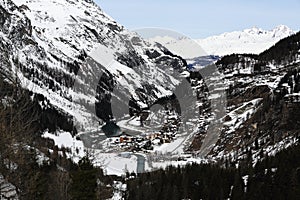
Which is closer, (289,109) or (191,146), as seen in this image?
(289,109)

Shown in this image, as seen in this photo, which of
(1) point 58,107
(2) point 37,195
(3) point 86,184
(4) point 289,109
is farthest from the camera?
(1) point 58,107

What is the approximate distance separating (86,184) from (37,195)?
973 cm

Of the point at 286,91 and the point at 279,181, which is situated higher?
the point at 286,91

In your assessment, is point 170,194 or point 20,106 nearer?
point 20,106

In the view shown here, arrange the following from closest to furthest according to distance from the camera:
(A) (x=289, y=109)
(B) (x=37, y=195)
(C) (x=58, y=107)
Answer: (B) (x=37, y=195)
(A) (x=289, y=109)
(C) (x=58, y=107)

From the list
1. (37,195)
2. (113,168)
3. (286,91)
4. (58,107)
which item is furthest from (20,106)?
(58,107)

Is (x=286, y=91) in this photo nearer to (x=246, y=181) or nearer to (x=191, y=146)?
(x=191, y=146)

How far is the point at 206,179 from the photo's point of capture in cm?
8188

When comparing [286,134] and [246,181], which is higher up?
[286,134]

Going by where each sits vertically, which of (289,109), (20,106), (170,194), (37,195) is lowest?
(170,194)

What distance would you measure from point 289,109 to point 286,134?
13.5 m

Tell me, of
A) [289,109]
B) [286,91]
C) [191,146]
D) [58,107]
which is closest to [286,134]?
[289,109]

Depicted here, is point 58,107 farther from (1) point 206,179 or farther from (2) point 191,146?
(1) point 206,179

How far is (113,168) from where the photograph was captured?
120 metres
